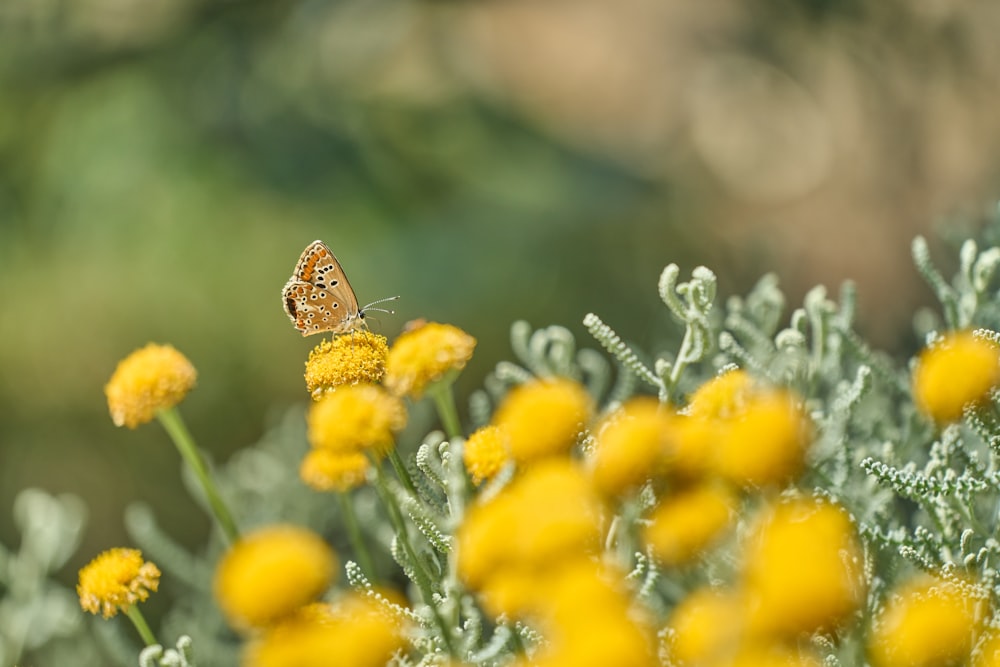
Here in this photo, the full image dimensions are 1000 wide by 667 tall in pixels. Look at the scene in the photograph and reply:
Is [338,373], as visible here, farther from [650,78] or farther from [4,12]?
[650,78]

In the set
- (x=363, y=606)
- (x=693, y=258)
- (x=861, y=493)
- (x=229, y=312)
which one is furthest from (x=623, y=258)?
(x=363, y=606)

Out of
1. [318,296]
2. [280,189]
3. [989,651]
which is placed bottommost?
[989,651]

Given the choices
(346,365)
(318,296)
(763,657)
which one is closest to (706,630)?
(763,657)

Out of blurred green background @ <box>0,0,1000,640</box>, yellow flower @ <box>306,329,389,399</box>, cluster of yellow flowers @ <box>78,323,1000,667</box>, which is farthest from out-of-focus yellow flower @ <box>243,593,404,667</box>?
blurred green background @ <box>0,0,1000,640</box>

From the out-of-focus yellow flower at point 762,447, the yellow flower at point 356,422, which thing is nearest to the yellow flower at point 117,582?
the yellow flower at point 356,422

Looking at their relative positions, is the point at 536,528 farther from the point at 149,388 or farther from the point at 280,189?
the point at 280,189

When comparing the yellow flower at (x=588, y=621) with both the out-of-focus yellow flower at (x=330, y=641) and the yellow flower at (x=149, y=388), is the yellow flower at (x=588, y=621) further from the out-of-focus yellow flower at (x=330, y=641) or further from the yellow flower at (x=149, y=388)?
the yellow flower at (x=149, y=388)

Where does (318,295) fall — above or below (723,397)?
above
